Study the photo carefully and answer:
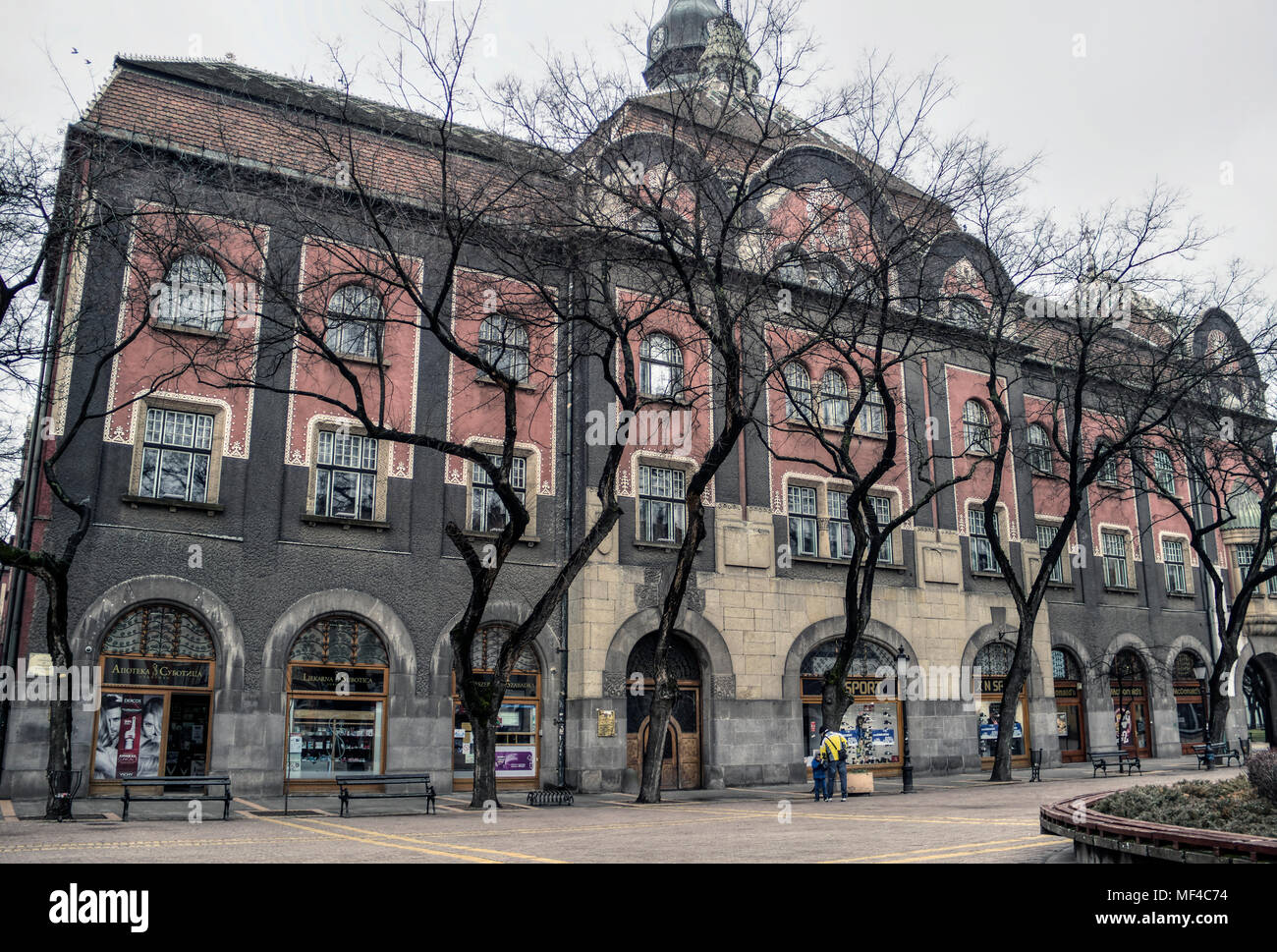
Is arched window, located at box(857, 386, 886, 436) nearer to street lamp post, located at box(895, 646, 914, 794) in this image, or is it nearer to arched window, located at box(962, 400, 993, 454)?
arched window, located at box(962, 400, 993, 454)

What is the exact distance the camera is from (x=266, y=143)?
24.9m

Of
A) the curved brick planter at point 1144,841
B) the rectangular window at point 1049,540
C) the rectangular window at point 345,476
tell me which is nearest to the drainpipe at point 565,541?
the rectangular window at point 345,476

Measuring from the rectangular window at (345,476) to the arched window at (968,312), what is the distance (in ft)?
44.8

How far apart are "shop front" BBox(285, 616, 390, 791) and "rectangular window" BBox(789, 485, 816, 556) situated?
39.1ft

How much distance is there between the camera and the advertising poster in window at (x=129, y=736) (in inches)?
823

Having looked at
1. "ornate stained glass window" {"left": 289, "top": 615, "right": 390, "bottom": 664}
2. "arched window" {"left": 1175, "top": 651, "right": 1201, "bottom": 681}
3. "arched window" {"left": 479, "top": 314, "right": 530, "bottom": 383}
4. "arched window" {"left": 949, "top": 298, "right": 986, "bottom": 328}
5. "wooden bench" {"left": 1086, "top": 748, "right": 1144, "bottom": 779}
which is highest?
"arched window" {"left": 949, "top": 298, "right": 986, "bottom": 328}

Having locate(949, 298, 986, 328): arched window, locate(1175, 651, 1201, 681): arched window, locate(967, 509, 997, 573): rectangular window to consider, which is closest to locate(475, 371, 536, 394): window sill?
locate(949, 298, 986, 328): arched window

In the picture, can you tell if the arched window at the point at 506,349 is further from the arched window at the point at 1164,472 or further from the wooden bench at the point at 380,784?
the arched window at the point at 1164,472

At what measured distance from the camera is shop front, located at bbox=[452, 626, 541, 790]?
24703mm

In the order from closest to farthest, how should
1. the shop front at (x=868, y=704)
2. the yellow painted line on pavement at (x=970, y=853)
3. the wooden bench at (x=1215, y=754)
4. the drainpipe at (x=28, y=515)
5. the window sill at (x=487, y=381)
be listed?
the yellow painted line on pavement at (x=970, y=853) → the drainpipe at (x=28, y=515) → the window sill at (x=487, y=381) → the shop front at (x=868, y=704) → the wooden bench at (x=1215, y=754)

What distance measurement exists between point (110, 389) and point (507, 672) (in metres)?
10.2

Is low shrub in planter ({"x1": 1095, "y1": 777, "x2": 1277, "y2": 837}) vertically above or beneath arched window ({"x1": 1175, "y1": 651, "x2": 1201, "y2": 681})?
beneath

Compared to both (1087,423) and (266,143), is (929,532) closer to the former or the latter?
(1087,423)
